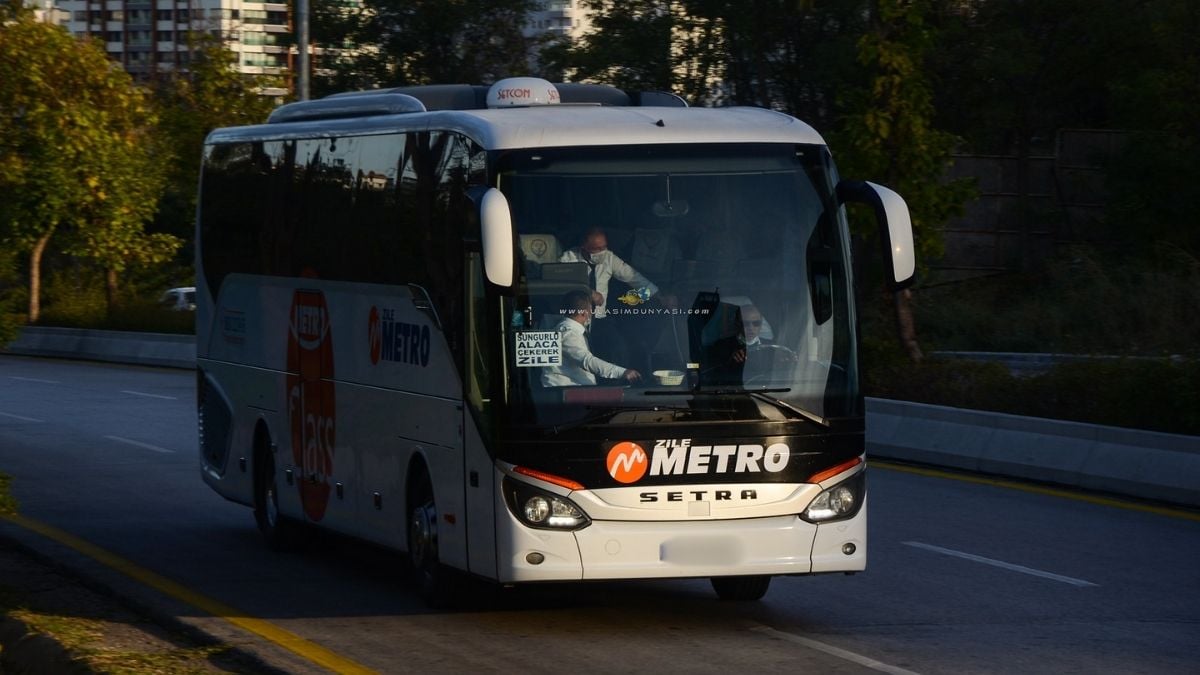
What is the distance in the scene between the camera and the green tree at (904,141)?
2342 centimetres

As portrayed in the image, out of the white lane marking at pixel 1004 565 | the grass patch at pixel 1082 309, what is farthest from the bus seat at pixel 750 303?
the grass patch at pixel 1082 309

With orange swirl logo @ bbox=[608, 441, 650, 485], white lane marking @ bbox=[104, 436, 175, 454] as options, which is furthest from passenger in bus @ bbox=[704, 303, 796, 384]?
white lane marking @ bbox=[104, 436, 175, 454]

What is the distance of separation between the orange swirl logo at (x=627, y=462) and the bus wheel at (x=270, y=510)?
15.6 ft

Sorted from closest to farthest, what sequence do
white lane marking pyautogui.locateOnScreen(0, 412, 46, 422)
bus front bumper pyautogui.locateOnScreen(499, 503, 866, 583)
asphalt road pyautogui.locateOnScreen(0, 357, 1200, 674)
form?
asphalt road pyautogui.locateOnScreen(0, 357, 1200, 674), bus front bumper pyautogui.locateOnScreen(499, 503, 866, 583), white lane marking pyautogui.locateOnScreen(0, 412, 46, 422)

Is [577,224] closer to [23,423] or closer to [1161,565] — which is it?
[1161,565]

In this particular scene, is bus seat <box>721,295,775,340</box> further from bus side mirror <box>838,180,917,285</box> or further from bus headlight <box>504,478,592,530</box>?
bus headlight <box>504,478,592,530</box>

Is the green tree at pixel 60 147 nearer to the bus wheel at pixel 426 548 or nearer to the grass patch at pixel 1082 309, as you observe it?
the grass patch at pixel 1082 309

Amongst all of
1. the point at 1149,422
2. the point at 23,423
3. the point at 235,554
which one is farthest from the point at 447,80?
the point at 235,554

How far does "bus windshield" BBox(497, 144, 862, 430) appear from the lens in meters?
9.48

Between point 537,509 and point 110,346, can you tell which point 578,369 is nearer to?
point 537,509

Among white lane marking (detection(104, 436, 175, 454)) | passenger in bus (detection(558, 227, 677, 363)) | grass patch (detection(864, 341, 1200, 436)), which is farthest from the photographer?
white lane marking (detection(104, 436, 175, 454))

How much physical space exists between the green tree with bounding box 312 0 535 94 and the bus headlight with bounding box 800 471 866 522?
41289 mm

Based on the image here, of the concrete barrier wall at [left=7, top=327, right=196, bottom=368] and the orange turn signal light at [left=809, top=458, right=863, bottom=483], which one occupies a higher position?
the orange turn signal light at [left=809, top=458, right=863, bottom=483]

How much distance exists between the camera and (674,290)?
962 cm
